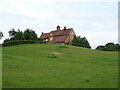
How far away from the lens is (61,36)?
90.4 metres

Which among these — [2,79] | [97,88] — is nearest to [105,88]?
[97,88]

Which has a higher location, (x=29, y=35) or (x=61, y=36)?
(x=29, y=35)

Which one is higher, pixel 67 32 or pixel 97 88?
pixel 67 32

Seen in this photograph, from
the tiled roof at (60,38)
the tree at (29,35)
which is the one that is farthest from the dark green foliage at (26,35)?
the tiled roof at (60,38)

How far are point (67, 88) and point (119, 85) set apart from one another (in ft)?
10.5

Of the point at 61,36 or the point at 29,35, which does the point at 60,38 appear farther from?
the point at 29,35

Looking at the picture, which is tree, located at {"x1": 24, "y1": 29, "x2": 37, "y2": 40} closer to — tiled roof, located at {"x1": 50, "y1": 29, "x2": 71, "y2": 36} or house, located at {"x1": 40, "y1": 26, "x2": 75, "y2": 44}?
house, located at {"x1": 40, "y1": 26, "x2": 75, "y2": 44}

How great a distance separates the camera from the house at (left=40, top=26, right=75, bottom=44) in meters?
87.0

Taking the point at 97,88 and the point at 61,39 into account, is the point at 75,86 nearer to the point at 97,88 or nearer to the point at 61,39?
the point at 97,88

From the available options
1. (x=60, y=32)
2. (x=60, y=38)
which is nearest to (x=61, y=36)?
(x=60, y=38)

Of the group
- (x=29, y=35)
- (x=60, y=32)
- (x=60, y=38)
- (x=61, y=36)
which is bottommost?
(x=60, y=38)

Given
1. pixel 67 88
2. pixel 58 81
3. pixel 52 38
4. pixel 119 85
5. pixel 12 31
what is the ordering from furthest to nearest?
pixel 52 38
pixel 12 31
pixel 58 81
pixel 119 85
pixel 67 88

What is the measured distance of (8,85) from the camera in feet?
39.3

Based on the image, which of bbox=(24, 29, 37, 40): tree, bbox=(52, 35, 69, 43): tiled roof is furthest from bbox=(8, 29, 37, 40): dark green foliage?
bbox=(52, 35, 69, 43): tiled roof
